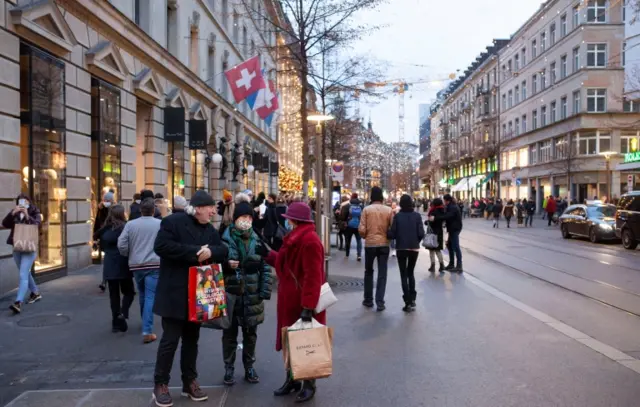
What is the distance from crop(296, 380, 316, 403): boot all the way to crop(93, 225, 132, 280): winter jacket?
3611mm

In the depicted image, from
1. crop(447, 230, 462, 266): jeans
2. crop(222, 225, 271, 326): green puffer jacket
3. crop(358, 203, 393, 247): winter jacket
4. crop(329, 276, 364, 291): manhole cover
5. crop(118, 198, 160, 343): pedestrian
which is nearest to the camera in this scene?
crop(222, 225, 271, 326): green puffer jacket

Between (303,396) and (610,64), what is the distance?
42.9 metres

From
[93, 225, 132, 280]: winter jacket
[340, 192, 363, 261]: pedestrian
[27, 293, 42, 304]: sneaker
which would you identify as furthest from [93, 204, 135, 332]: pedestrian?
[340, 192, 363, 261]: pedestrian

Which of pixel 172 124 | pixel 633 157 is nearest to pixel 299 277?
pixel 172 124

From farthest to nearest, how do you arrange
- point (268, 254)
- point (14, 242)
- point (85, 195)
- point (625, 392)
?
point (85, 195) → point (14, 242) → point (268, 254) → point (625, 392)

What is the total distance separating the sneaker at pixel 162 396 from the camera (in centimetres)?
482

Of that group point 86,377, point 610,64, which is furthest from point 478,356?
point 610,64

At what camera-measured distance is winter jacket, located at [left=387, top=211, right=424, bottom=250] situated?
9.23 m

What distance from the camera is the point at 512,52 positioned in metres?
59.3

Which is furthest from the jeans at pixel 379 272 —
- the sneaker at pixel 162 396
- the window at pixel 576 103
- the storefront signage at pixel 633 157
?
the window at pixel 576 103

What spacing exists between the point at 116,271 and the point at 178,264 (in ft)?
10.6

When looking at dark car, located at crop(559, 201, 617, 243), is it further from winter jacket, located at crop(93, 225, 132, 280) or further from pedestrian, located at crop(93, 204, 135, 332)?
winter jacket, located at crop(93, 225, 132, 280)

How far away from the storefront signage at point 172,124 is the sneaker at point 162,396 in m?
15.7

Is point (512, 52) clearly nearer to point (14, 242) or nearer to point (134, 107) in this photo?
point (134, 107)
